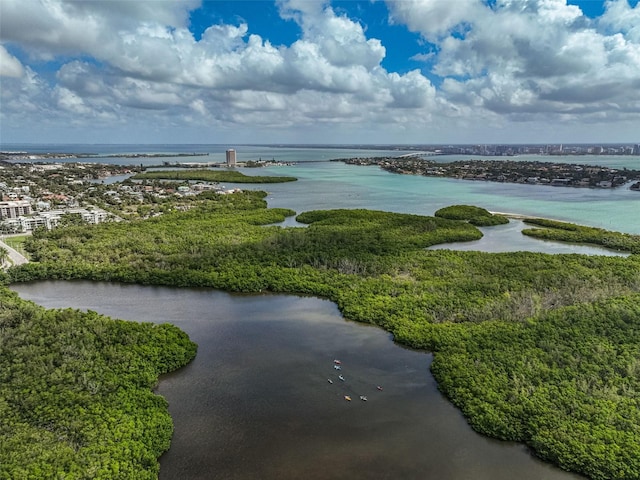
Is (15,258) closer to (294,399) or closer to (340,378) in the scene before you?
(294,399)

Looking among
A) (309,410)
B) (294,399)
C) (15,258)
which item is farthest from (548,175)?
(15,258)

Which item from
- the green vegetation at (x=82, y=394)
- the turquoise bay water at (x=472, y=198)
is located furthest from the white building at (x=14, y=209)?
the green vegetation at (x=82, y=394)

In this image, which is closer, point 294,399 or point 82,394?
point 82,394

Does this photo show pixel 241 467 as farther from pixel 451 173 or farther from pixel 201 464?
pixel 451 173

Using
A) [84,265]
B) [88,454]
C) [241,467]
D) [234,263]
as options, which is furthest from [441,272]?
[84,265]

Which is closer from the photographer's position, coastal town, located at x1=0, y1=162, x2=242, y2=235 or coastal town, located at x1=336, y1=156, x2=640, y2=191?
coastal town, located at x1=0, y1=162, x2=242, y2=235

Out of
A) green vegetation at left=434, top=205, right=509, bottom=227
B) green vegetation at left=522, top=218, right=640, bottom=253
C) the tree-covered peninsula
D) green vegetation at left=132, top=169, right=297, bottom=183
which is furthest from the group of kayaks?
green vegetation at left=132, top=169, right=297, bottom=183

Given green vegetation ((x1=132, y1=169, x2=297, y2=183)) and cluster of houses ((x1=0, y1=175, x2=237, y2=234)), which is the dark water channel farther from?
green vegetation ((x1=132, y1=169, x2=297, y2=183))
